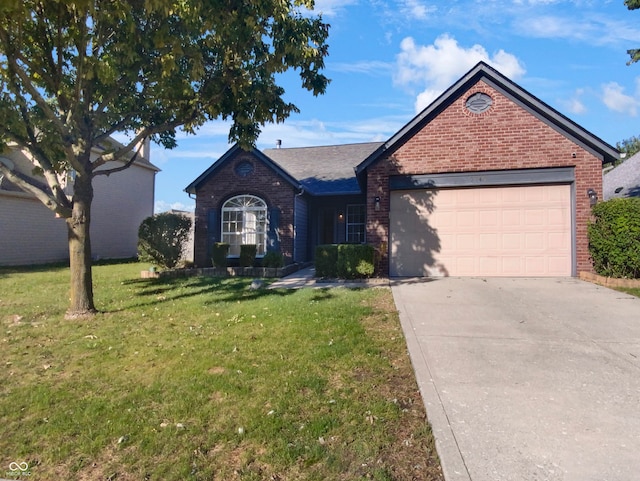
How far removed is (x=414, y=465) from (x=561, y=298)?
654cm

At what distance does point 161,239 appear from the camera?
12.5 meters

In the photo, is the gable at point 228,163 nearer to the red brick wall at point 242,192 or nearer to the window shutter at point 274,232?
the red brick wall at point 242,192

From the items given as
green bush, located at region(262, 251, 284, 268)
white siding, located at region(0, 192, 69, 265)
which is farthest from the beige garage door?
white siding, located at region(0, 192, 69, 265)

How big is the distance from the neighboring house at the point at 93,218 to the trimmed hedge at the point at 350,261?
43.6ft

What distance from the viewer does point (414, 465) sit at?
2689 millimetres

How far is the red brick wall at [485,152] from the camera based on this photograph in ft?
33.3

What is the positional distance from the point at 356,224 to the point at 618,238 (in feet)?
30.8

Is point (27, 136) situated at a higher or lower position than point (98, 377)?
higher

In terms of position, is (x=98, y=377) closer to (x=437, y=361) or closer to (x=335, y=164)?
(x=437, y=361)

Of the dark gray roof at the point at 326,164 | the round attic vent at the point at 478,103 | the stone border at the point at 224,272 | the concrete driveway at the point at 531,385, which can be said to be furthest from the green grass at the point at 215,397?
the dark gray roof at the point at 326,164

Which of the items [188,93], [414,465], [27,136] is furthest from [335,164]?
[414,465]

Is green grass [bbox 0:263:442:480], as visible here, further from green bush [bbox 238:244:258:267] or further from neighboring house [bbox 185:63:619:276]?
green bush [bbox 238:244:258:267]

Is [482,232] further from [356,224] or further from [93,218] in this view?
[93,218]

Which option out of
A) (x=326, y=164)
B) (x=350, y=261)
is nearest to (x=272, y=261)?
(x=350, y=261)
